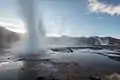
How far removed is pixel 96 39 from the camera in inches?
81.9

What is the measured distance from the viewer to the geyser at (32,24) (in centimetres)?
213

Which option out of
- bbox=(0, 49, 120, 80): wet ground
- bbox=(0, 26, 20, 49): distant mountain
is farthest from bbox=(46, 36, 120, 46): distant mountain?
bbox=(0, 26, 20, 49): distant mountain

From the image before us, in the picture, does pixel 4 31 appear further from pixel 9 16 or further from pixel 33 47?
pixel 33 47

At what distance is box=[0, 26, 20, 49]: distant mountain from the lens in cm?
208

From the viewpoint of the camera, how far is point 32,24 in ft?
7.59

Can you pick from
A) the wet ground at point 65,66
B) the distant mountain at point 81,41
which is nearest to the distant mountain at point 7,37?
the wet ground at point 65,66

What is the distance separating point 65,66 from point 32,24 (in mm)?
617

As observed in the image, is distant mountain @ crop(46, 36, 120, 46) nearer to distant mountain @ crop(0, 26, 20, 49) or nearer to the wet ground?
the wet ground

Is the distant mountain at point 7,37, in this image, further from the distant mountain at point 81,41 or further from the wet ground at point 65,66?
the distant mountain at point 81,41

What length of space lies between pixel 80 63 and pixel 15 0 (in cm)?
83

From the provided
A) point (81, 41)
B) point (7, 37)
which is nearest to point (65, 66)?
point (81, 41)

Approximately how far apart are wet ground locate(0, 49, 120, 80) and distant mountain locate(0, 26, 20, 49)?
125mm

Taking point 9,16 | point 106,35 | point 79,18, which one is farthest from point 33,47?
point 106,35

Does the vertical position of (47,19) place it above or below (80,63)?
above
